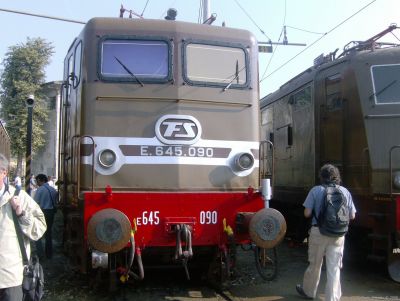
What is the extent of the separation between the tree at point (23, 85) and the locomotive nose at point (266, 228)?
3194 cm

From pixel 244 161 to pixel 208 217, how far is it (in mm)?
920

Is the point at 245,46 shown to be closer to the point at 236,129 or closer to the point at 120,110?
the point at 236,129

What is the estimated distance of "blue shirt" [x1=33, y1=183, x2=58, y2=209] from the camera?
9.80 m

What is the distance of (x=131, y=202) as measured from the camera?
6.11 m

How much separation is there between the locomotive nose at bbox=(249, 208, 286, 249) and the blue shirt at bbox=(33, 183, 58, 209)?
503 centimetres

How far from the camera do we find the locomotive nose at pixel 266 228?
20.0 ft

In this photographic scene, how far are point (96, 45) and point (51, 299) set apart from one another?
3228mm

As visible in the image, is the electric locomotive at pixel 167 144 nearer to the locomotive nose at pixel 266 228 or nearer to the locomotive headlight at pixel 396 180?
the locomotive nose at pixel 266 228

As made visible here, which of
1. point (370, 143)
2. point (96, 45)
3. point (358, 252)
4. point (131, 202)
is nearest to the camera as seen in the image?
point (131, 202)

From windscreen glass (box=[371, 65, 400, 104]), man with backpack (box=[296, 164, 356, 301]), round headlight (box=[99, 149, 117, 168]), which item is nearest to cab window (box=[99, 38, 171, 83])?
round headlight (box=[99, 149, 117, 168])

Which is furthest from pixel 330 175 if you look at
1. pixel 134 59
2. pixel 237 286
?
pixel 134 59

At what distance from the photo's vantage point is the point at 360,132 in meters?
7.82

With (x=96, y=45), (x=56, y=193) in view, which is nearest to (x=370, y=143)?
(x=96, y=45)

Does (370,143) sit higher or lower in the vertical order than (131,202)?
higher
